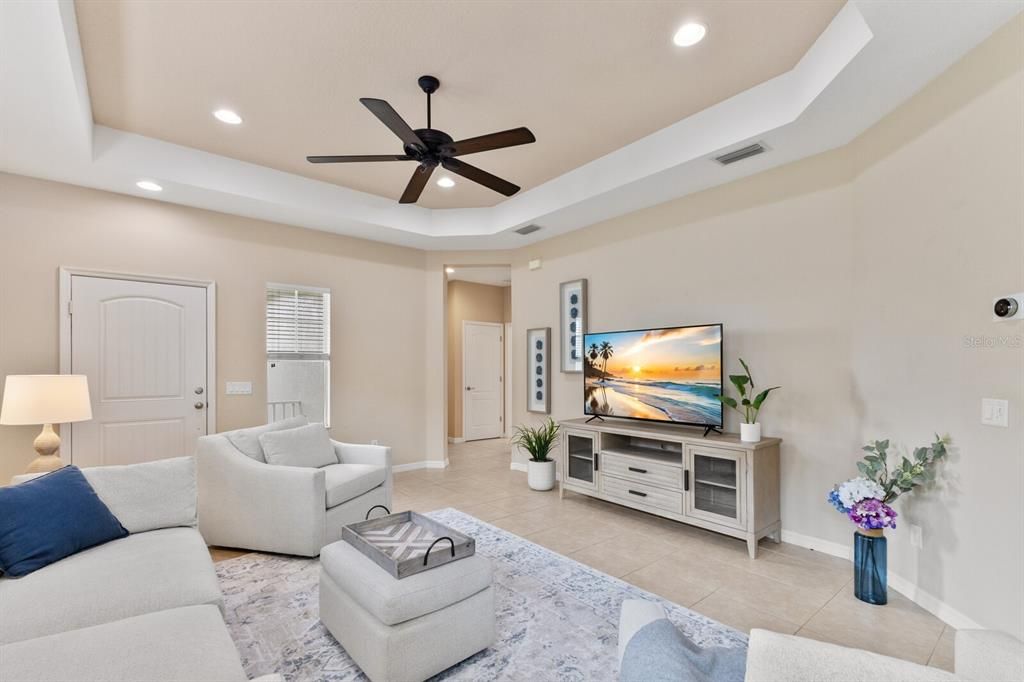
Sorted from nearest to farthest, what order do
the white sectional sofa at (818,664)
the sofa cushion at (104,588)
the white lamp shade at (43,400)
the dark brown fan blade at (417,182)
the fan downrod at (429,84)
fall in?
1. the white sectional sofa at (818,664)
2. the sofa cushion at (104,588)
3. the fan downrod at (429,84)
4. the dark brown fan blade at (417,182)
5. the white lamp shade at (43,400)

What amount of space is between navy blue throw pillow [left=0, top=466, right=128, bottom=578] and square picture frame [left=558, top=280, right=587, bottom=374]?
382cm

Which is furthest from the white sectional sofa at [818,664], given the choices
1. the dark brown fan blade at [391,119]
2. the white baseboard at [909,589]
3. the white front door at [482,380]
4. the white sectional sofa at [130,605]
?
the white front door at [482,380]

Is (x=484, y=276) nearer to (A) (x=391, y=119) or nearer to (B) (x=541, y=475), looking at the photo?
(B) (x=541, y=475)

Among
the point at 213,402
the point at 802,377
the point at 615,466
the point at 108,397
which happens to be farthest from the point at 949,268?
the point at 108,397

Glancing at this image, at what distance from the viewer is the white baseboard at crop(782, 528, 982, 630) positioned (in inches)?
90.7

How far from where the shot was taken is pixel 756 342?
11.9 ft

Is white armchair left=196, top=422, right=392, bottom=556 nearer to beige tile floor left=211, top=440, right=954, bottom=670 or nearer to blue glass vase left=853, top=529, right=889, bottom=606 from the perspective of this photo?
beige tile floor left=211, top=440, right=954, bottom=670

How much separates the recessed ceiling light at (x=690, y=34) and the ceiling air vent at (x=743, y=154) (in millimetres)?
909

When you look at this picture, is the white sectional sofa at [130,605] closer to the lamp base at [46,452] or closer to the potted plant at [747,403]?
the lamp base at [46,452]

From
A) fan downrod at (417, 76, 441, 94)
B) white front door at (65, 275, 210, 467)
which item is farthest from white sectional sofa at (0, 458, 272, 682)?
fan downrod at (417, 76, 441, 94)

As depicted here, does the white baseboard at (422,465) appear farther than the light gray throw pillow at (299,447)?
Yes

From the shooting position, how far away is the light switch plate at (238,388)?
4.48 m

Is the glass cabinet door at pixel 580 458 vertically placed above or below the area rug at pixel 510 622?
above

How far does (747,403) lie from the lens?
3324mm
